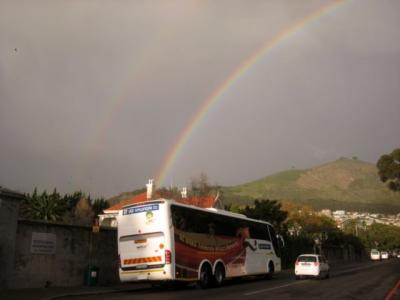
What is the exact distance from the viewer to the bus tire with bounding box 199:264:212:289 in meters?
21.4

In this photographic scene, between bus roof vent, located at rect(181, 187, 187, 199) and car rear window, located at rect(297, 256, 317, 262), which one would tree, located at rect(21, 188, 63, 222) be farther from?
car rear window, located at rect(297, 256, 317, 262)

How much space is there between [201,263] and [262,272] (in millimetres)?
7795

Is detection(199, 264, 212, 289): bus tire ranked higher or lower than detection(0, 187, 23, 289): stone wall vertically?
lower

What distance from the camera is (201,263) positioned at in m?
21.3

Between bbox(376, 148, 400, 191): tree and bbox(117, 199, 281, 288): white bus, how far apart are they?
39.0 metres

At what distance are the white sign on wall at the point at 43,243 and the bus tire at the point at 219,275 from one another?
24.3 feet

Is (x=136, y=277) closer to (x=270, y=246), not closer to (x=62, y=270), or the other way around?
(x=62, y=270)

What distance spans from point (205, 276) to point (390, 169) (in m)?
42.3

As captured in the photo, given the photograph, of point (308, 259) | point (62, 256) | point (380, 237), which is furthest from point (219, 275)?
point (380, 237)

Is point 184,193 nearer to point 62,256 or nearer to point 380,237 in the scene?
point 62,256

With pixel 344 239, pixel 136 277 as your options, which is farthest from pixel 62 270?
pixel 344 239

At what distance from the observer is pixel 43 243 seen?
20469 mm

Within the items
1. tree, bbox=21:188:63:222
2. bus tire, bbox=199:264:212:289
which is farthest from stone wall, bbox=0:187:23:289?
tree, bbox=21:188:63:222

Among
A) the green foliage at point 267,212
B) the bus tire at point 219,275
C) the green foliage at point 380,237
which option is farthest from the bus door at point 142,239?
the green foliage at point 380,237
